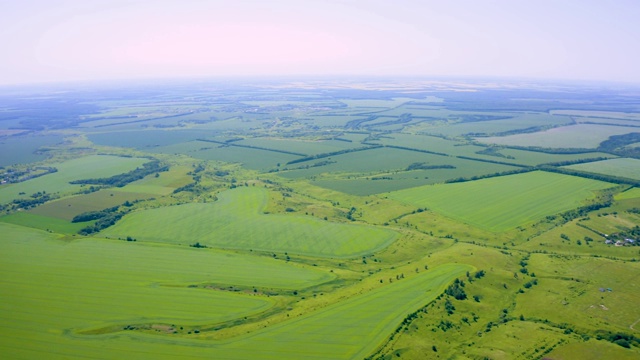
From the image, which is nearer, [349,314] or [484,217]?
[349,314]

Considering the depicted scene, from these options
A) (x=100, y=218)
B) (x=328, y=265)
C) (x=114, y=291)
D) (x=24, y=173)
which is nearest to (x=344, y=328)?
(x=328, y=265)

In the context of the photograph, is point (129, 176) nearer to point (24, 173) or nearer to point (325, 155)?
point (24, 173)

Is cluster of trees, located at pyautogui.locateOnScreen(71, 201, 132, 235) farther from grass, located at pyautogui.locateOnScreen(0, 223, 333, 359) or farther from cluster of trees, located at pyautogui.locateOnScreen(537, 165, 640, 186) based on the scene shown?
cluster of trees, located at pyautogui.locateOnScreen(537, 165, 640, 186)

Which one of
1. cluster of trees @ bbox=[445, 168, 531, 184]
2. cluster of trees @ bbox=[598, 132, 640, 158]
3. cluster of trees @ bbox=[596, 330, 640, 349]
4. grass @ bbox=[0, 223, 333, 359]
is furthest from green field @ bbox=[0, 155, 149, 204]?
Result: cluster of trees @ bbox=[598, 132, 640, 158]

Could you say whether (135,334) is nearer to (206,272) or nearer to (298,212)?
(206,272)

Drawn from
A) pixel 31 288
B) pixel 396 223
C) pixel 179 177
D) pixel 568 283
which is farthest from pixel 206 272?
pixel 179 177

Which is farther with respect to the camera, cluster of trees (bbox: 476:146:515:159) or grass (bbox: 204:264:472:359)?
cluster of trees (bbox: 476:146:515:159)
